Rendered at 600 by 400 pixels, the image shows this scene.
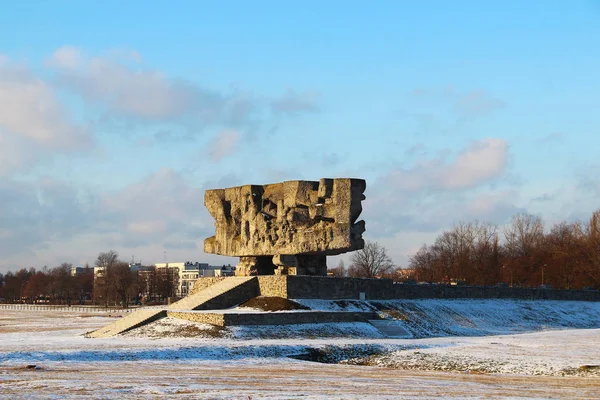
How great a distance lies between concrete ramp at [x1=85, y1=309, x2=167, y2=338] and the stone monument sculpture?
6985 millimetres

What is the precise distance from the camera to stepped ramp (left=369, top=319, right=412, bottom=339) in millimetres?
32125

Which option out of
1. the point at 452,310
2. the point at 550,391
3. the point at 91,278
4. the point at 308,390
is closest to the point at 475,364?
the point at 550,391

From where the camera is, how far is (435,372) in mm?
20906

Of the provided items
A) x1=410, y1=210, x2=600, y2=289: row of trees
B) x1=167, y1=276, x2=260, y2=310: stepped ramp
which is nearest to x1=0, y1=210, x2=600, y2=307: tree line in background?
x1=410, y1=210, x2=600, y2=289: row of trees

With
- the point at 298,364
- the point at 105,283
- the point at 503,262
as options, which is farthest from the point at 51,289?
A: the point at 298,364

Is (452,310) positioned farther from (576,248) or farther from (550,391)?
(576,248)

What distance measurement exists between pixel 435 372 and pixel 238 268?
777 inches

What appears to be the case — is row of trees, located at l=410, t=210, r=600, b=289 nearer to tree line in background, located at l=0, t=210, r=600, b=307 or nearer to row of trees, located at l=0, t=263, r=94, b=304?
tree line in background, located at l=0, t=210, r=600, b=307

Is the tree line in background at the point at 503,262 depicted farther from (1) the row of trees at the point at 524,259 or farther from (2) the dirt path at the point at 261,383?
(2) the dirt path at the point at 261,383

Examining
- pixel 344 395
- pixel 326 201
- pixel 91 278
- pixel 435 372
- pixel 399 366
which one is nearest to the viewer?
pixel 344 395

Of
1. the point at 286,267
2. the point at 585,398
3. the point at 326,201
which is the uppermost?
the point at 326,201

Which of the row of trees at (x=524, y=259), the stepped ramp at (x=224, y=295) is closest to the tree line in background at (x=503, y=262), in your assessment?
the row of trees at (x=524, y=259)

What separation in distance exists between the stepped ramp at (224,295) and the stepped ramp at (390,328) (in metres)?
5.97

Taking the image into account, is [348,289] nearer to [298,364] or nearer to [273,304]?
[273,304]
